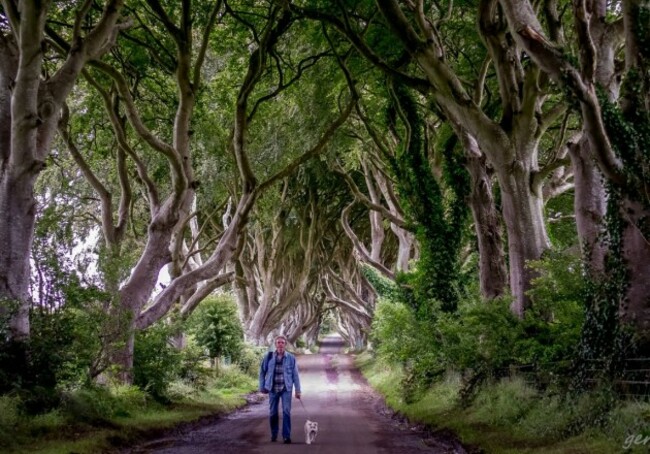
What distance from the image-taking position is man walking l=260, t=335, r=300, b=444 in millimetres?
10688

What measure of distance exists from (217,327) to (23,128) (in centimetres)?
1436

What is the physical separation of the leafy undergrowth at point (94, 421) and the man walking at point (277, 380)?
2.27 m

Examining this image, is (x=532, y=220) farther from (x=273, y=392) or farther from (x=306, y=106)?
(x=306, y=106)

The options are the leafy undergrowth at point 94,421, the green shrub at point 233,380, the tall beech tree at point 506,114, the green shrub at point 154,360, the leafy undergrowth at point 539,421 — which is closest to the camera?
the leafy undergrowth at point 539,421

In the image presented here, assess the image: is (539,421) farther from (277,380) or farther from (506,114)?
(506,114)

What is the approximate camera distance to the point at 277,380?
10.8m

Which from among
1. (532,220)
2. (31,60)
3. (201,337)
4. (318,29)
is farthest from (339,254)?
(31,60)

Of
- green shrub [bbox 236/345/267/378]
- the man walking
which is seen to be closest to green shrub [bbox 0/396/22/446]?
the man walking

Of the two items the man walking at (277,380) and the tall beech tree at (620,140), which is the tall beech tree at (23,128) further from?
the tall beech tree at (620,140)

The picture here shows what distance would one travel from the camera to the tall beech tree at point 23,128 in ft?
31.8

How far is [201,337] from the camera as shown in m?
23.0

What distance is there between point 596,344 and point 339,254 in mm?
33472

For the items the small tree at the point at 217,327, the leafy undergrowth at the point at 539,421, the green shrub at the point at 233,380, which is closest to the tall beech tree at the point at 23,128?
the leafy undergrowth at the point at 539,421

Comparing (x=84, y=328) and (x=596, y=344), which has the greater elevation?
(x=84, y=328)
